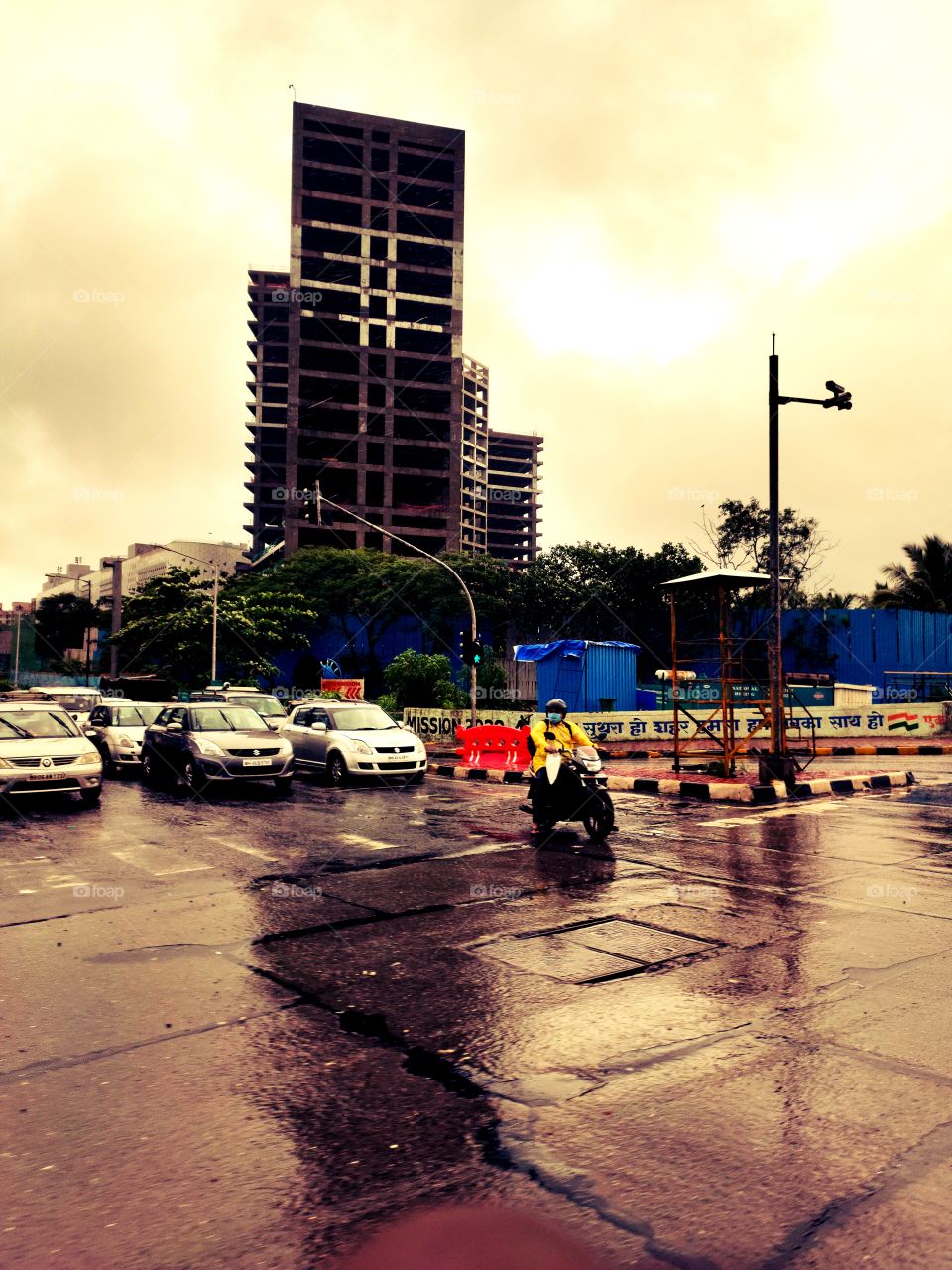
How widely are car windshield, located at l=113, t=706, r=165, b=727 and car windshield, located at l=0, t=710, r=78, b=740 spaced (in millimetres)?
4836

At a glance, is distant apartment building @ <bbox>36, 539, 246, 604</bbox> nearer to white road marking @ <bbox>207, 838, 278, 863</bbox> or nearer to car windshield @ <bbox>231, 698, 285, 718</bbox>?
car windshield @ <bbox>231, 698, 285, 718</bbox>

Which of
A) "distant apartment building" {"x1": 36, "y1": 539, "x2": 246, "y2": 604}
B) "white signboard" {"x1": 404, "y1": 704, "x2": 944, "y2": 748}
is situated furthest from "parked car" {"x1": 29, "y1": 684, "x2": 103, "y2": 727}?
"distant apartment building" {"x1": 36, "y1": 539, "x2": 246, "y2": 604}

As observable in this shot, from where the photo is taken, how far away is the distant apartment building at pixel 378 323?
79.1 m

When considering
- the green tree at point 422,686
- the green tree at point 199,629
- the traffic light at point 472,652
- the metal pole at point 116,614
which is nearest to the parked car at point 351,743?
the traffic light at point 472,652

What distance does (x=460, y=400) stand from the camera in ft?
272

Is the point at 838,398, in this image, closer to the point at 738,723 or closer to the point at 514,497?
the point at 738,723

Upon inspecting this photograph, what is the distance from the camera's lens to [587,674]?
1183 inches

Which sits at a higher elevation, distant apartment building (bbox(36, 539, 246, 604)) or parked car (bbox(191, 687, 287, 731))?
distant apartment building (bbox(36, 539, 246, 604))

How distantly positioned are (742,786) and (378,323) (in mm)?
74448

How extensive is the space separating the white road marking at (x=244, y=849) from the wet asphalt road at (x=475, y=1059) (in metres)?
0.53

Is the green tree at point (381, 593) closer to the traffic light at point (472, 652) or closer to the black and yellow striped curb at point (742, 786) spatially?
the traffic light at point (472, 652)

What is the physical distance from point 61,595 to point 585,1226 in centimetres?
8083

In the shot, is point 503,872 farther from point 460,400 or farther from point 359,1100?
point 460,400

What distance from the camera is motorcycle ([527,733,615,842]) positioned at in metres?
10.2
